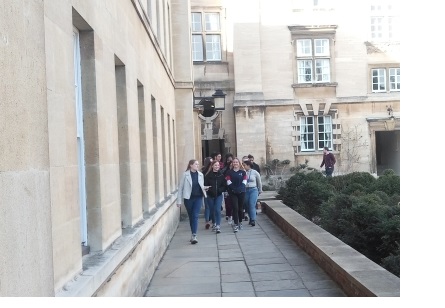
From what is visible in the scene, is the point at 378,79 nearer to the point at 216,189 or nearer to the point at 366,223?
the point at 216,189

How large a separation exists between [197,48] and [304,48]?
17.6 ft

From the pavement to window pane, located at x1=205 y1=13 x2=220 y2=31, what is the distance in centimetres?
1838

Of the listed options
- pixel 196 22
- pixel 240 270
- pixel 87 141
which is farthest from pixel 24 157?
pixel 196 22

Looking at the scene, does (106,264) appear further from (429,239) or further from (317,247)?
(317,247)

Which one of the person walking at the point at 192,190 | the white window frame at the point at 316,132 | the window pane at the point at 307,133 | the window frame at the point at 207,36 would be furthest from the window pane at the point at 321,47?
the person walking at the point at 192,190

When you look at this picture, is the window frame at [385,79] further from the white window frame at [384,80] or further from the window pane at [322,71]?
the window pane at [322,71]

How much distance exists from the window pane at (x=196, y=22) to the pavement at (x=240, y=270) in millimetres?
18053

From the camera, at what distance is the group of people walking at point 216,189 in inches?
434

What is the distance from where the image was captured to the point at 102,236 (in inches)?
205

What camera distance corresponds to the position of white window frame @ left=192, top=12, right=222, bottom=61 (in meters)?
28.4

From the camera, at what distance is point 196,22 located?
28.6 metres

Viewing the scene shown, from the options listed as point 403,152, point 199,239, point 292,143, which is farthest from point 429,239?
point 292,143

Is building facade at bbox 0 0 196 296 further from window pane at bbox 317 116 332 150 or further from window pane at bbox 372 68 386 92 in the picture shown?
window pane at bbox 372 68 386 92

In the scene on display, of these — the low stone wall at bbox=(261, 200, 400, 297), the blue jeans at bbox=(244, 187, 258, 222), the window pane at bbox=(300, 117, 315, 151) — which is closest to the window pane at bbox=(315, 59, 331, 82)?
the window pane at bbox=(300, 117, 315, 151)
